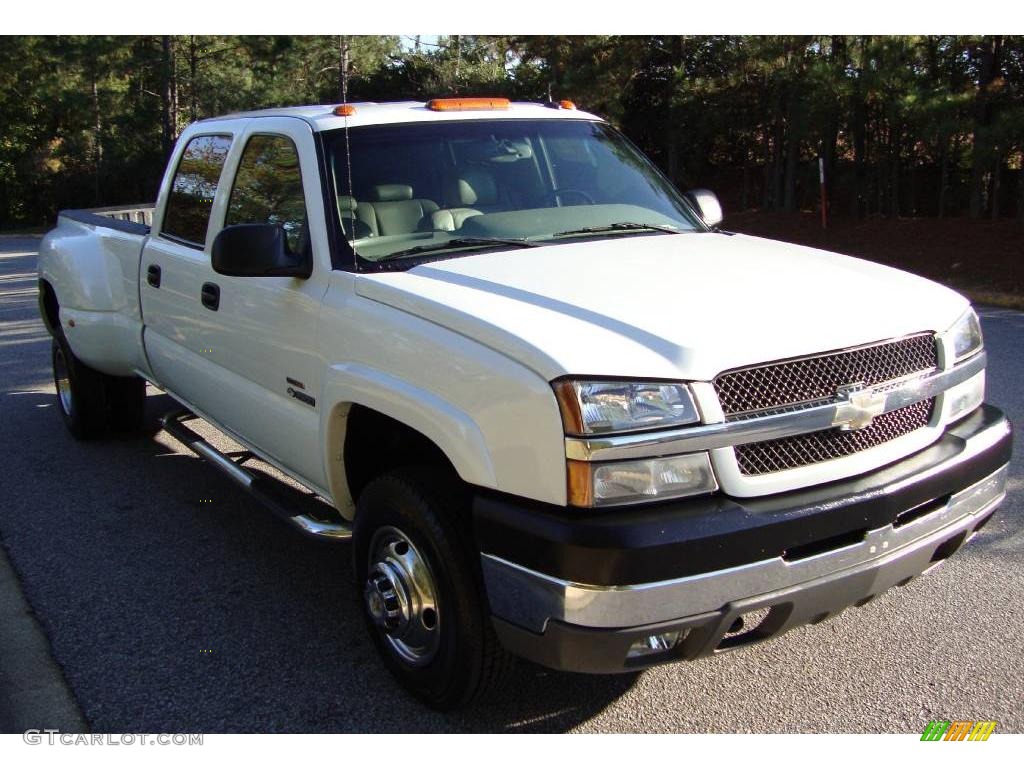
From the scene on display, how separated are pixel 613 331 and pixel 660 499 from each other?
50 cm

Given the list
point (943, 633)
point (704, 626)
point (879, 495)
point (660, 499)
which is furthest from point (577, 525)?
point (943, 633)

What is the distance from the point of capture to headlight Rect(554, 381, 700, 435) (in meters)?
2.72

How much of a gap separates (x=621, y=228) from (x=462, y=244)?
2.41ft

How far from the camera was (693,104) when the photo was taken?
21.1 metres

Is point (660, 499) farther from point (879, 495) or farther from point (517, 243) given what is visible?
point (517, 243)

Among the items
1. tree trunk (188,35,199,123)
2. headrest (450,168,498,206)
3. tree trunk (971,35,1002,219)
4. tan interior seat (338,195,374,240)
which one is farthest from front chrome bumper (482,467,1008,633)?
tree trunk (188,35,199,123)

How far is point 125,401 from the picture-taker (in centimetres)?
668

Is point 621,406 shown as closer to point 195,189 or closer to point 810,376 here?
point 810,376

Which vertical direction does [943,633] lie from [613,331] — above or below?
below

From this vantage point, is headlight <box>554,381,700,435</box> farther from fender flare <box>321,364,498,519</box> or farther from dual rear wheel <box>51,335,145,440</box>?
dual rear wheel <box>51,335,145,440</box>

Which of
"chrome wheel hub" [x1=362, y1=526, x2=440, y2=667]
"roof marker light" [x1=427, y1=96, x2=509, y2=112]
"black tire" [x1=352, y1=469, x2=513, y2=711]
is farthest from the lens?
"roof marker light" [x1=427, y1=96, x2=509, y2=112]

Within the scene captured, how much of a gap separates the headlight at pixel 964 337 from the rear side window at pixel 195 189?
3209 millimetres

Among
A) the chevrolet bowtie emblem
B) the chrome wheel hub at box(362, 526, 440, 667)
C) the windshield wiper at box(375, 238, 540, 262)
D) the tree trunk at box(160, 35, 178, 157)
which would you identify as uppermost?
the tree trunk at box(160, 35, 178, 157)

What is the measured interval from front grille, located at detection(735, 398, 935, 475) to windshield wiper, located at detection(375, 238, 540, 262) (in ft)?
4.52
